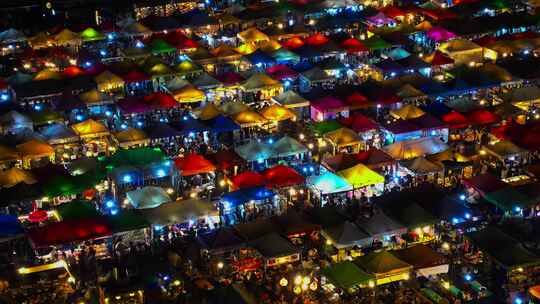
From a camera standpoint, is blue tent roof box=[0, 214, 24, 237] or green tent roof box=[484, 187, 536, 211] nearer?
blue tent roof box=[0, 214, 24, 237]

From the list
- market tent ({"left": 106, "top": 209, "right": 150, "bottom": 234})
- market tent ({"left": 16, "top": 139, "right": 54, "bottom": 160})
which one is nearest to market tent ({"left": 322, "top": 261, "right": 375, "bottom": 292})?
market tent ({"left": 106, "top": 209, "right": 150, "bottom": 234})

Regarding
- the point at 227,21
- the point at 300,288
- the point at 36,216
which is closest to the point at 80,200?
the point at 36,216

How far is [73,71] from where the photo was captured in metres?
27.4

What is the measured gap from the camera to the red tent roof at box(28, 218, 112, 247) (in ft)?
58.4

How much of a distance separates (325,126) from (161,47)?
8.92 metres

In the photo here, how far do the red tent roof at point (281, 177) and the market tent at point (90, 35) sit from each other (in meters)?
12.9

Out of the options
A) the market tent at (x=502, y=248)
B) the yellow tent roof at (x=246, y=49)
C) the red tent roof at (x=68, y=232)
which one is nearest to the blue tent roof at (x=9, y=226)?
the red tent roof at (x=68, y=232)

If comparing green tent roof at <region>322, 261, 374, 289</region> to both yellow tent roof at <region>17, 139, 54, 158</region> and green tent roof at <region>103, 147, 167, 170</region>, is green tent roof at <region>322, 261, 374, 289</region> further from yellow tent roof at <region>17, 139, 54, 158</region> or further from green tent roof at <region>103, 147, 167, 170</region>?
yellow tent roof at <region>17, 139, 54, 158</region>

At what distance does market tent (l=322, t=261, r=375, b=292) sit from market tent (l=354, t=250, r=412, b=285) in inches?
5.6

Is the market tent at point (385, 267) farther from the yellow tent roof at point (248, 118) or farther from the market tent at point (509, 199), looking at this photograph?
the yellow tent roof at point (248, 118)

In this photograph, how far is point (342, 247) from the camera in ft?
58.3

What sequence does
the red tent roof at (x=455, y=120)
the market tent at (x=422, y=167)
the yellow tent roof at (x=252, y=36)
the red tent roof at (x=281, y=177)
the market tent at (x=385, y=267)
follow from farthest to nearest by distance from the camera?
the yellow tent roof at (x=252, y=36), the red tent roof at (x=455, y=120), the market tent at (x=422, y=167), the red tent roof at (x=281, y=177), the market tent at (x=385, y=267)

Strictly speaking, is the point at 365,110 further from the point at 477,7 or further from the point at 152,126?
the point at 477,7

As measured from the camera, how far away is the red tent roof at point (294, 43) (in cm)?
2964
